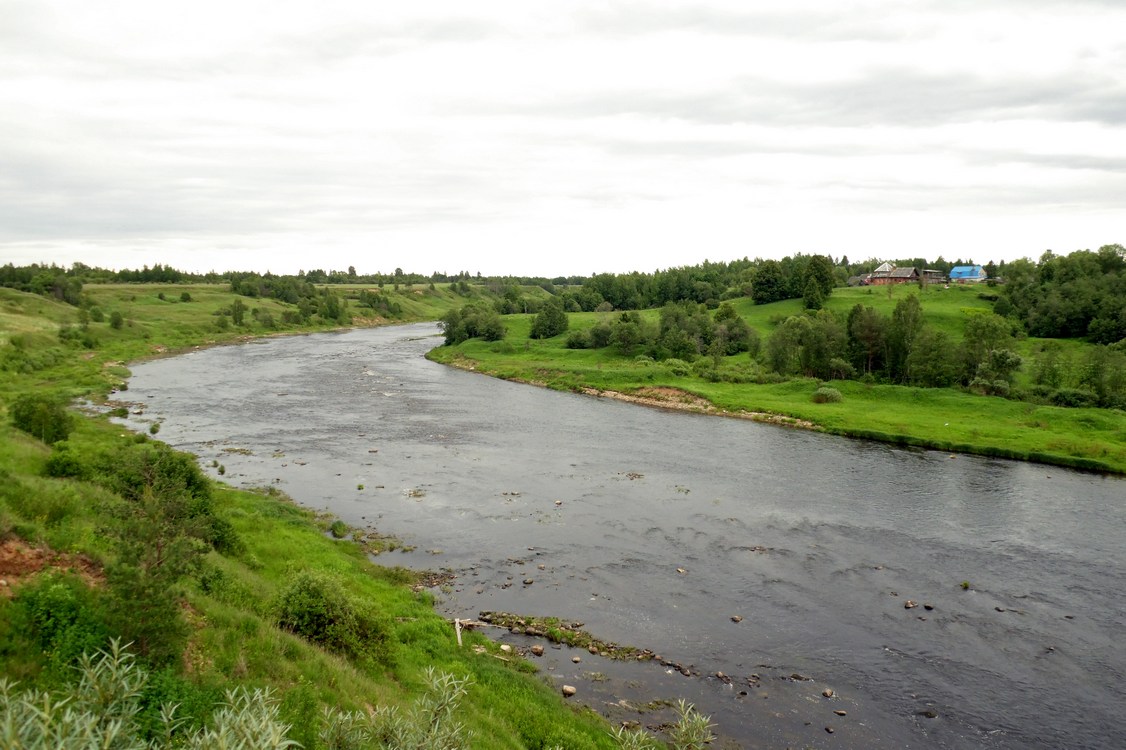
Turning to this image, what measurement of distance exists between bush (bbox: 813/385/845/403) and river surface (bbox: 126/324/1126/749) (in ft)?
37.3

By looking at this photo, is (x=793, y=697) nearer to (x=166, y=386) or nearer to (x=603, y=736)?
(x=603, y=736)

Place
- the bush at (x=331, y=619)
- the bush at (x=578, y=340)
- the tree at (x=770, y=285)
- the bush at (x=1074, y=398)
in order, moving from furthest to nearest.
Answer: the tree at (x=770, y=285) → the bush at (x=578, y=340) → the bush at (x=1074, y=398) → the bush at (x=331, y=619)

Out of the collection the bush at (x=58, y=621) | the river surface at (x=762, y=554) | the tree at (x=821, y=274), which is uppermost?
the tree at (x=821, y=274)

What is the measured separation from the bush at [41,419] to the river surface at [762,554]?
958cm

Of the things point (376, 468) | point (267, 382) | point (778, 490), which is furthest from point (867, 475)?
point (267, 382)

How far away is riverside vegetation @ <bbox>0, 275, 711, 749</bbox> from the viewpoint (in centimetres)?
923

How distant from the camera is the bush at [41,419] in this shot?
34781 millimetres

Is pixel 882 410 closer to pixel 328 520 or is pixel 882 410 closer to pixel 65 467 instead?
pixel 328 520

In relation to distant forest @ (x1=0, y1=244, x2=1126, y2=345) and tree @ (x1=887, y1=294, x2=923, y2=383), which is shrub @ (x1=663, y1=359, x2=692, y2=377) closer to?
Answer: tree @ (x1=887, y1=294, x2=923, y2=383)

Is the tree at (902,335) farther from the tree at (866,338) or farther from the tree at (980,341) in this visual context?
the tree at (980,341)

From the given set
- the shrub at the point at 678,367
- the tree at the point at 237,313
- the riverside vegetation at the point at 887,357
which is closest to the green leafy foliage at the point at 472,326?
the riverside vegetation at the point at 887,357

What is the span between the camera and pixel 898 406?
224 ft

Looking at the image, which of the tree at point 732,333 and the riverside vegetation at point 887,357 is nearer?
the riverside vegetation at point 887,357

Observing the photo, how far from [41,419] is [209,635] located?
28609 millimetres
